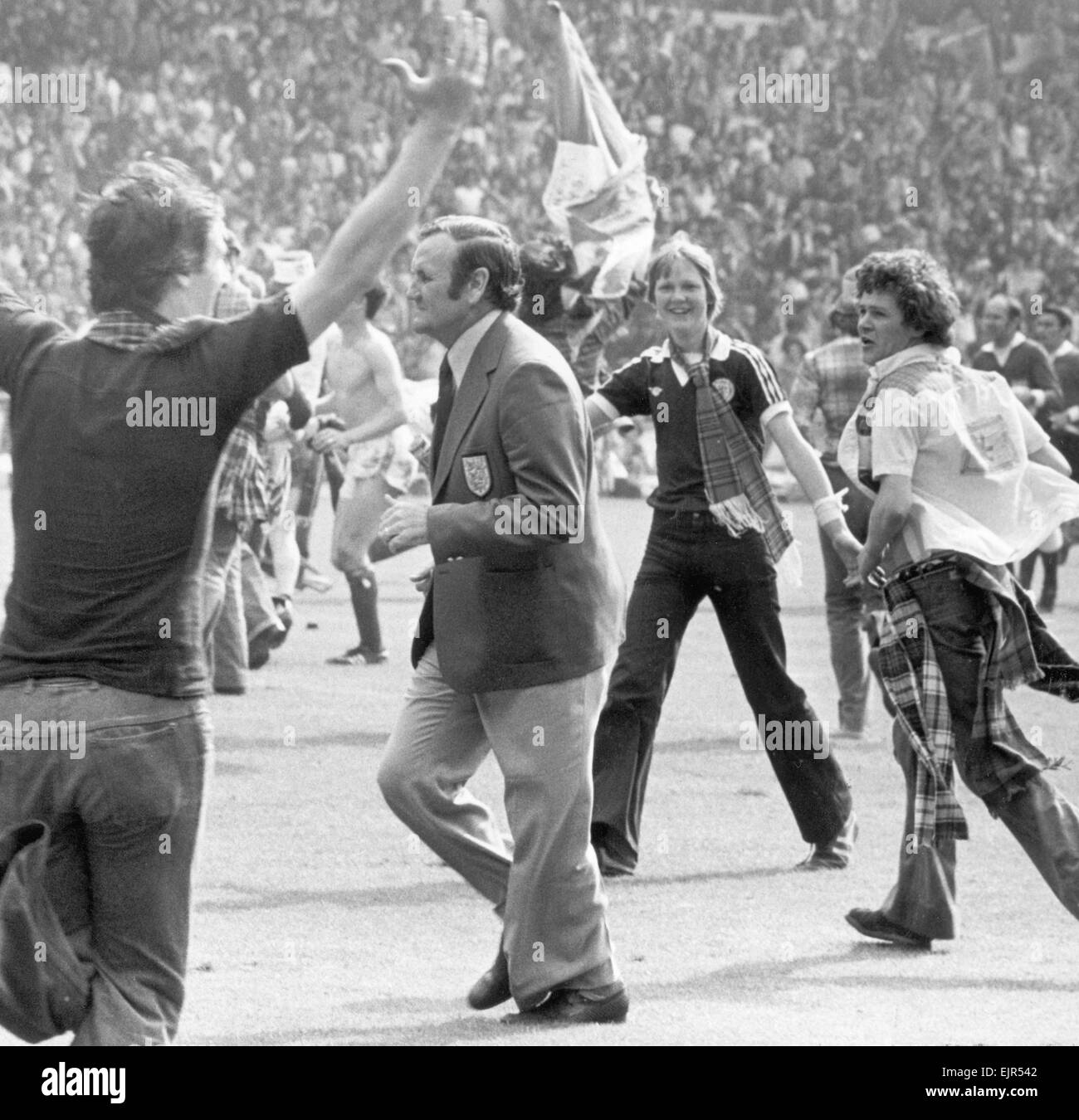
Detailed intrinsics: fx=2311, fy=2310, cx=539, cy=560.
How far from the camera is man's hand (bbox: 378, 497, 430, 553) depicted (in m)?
4.68

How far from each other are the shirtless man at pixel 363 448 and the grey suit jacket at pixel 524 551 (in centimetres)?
576

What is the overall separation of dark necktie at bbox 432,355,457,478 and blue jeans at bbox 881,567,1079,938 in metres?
A: 1.31

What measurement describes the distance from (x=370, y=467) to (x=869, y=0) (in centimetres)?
2252

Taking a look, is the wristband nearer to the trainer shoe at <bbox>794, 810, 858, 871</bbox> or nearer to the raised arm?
the trainer shoe at <bbox>794, 810, 858, 871</bbox>

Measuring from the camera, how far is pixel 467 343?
5000 mm

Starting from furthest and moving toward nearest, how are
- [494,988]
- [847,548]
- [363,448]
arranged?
1. [363,448]
2. [847,548]
3. [494,988]

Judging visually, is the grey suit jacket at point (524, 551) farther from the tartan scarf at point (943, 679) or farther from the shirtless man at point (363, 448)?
the shirtless man at point (363, 448)

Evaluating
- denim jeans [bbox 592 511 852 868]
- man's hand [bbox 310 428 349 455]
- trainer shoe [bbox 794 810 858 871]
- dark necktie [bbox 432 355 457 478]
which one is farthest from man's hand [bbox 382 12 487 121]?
man's hand [bbox 310 428 349 455]

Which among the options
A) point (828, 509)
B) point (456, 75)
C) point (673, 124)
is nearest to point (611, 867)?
point (828, 509)

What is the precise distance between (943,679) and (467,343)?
60.2 inches

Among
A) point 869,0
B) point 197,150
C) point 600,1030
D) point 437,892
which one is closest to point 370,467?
point 437,892

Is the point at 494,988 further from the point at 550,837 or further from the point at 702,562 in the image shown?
the point at 702,562

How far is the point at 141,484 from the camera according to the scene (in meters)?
3.69
